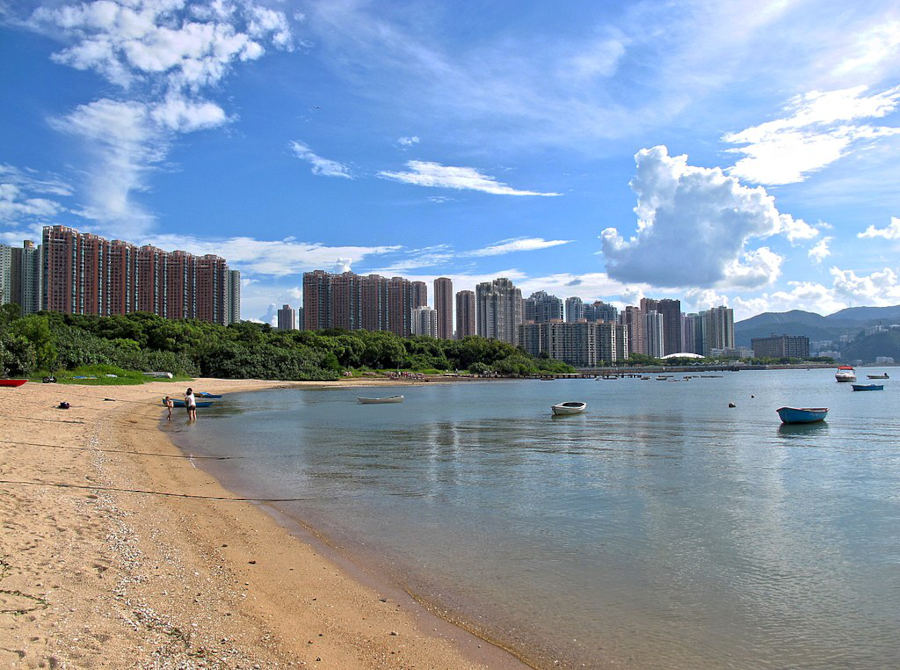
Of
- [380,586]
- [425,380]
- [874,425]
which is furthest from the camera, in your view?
[425,380]

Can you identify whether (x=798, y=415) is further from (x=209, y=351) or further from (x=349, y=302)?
(x=349, y=302)

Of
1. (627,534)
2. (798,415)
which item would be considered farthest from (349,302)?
(627,534)

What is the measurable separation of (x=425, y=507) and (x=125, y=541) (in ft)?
23.8

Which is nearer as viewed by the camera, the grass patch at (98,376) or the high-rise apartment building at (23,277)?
the grass patch at (98,376)

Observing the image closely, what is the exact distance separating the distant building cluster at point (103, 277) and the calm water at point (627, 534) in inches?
4156

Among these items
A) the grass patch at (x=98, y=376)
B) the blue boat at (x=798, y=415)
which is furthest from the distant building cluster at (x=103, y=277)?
the blue boat at (x=798, y=415)

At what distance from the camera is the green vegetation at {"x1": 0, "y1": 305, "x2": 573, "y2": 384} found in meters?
53.6

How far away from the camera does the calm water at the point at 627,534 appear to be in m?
8.19

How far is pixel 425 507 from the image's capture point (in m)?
15.3

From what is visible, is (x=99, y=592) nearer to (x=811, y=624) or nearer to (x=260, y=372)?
(x=811, y=624)

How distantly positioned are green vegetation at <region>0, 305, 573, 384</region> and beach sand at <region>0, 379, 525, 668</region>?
43635 millimetres

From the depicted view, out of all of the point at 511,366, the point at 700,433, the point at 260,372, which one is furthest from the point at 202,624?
the point at 511,366

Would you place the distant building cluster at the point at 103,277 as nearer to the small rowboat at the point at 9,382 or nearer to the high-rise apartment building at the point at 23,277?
the high-rise apartment building at the point at 23,277

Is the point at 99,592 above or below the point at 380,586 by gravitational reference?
above
